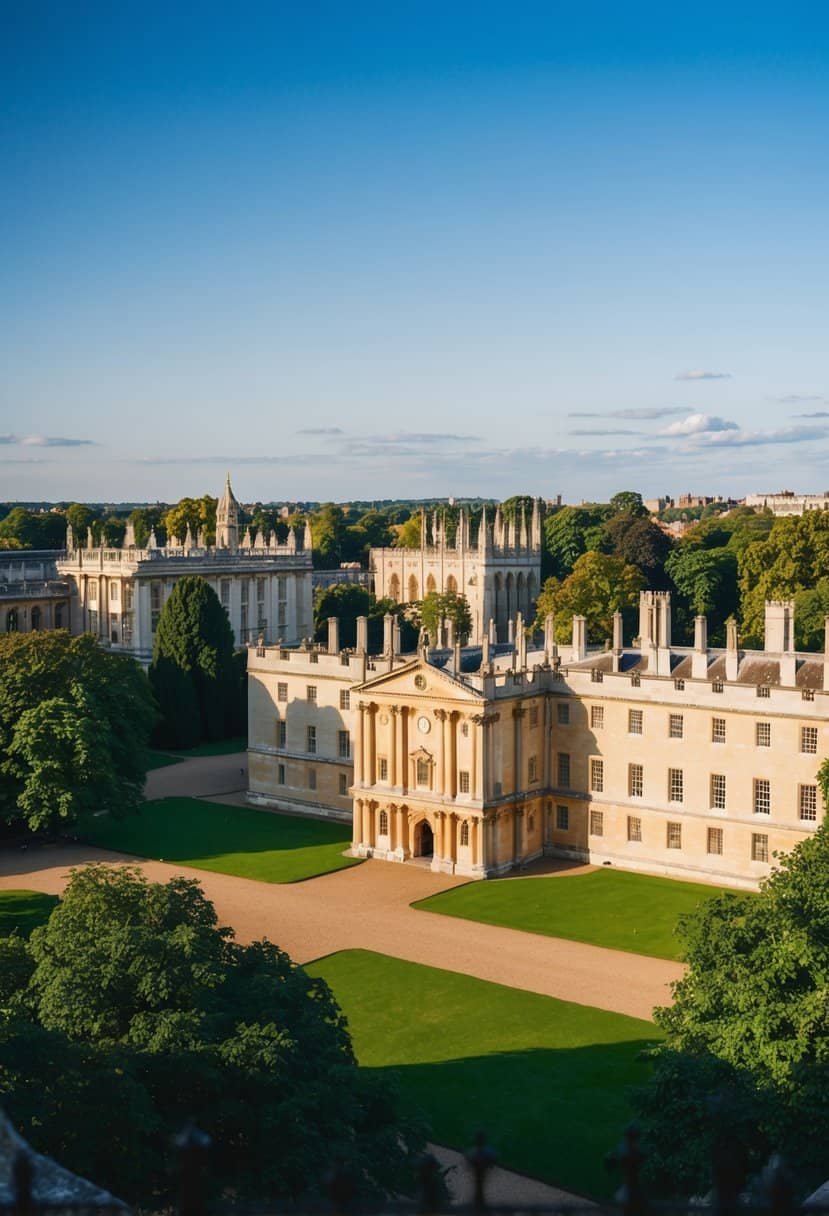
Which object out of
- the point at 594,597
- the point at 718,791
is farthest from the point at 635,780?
the point at 594,597

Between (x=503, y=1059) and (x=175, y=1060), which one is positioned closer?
(x=175, y=1060)

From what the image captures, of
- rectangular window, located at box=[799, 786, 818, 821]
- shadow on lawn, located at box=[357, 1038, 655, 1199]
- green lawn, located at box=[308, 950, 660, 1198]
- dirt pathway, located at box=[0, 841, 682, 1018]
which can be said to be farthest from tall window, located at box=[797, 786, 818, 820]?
shadow on lawn, located at box=[357, 1038, 655, 1199]

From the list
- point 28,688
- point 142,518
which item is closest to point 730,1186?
point 28,688

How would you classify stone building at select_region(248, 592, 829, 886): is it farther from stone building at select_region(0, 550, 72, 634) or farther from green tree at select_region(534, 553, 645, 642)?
stone building at select_region(0, 550, 72, 634)

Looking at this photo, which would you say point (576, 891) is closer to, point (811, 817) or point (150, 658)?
point (811, 817)

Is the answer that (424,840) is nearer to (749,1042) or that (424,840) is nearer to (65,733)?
(65,733)

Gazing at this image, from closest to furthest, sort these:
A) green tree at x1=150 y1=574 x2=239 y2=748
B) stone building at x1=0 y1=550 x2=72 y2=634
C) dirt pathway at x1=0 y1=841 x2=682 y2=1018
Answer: dirt pathway at x1=0 y1=841 x2=682 y2=1018
green tree at x1=150 y1=574 x2=239 y2=748
stone building at x1=0 y1=550 x2=72 y2=634
